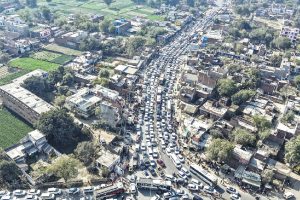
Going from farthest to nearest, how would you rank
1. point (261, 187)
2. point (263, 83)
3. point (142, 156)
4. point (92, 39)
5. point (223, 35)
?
point (223, 35) < point (92, 39) < point (263, 83) < point (142, 156) < point (261, 187)

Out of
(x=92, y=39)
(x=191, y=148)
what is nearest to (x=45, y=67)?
(x=92, y=39)

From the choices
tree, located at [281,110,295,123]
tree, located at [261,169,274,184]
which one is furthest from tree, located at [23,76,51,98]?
tree, located at [281,110,295,123]

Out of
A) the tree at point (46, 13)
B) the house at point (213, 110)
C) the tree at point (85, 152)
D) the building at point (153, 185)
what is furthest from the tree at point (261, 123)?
the tree at point (46, 13)

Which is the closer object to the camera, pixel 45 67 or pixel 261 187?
pixel 261 187

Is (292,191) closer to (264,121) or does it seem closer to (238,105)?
(264,121)

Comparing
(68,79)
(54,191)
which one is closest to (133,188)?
(54,191)

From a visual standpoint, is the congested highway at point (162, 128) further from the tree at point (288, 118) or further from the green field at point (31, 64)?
the green field at point (31, 64)

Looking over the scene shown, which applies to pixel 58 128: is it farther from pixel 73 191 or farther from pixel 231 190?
pixel 231 190

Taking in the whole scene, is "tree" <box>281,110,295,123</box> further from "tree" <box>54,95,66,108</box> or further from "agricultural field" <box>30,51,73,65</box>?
"agricultural field" <box>30,51,73,65</box>
